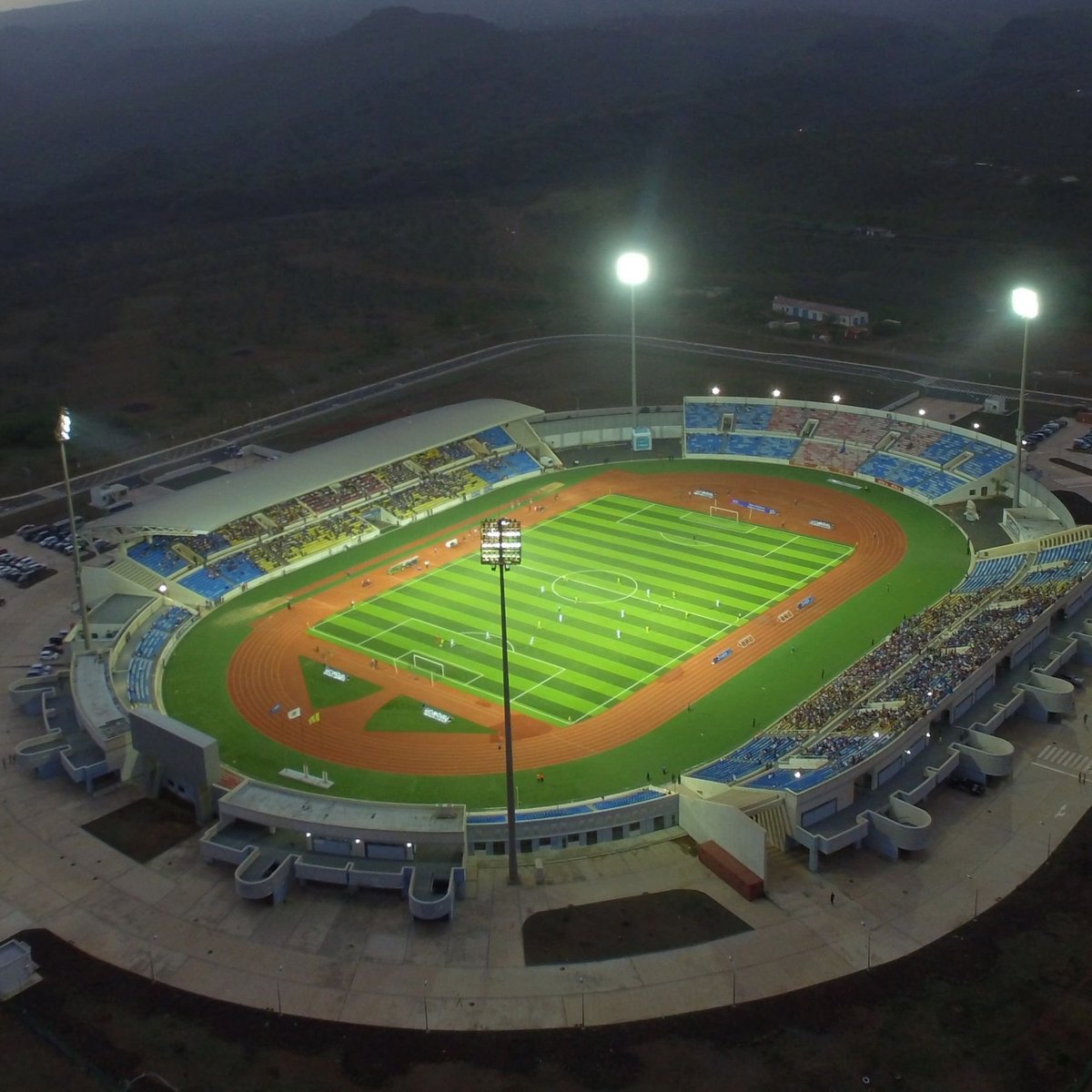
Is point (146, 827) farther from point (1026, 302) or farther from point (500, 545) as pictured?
point (1026, 302)

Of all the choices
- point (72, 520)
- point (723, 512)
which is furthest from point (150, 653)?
point (723, 512)

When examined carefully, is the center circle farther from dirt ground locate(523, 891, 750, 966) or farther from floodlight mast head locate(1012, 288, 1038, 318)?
floodlight mast head locate(1012, 288, 1038, 318)

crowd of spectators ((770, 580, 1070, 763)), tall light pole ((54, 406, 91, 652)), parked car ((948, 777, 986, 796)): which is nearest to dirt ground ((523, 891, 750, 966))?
crowd of spectators ((770, 580, 1070, 763))

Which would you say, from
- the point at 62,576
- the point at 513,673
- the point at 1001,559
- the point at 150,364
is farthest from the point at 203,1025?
the point at 150,364

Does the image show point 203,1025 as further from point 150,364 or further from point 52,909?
point 150,364

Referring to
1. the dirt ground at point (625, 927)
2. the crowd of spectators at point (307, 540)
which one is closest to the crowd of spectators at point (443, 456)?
the crowd of spectators at point (307, 540)

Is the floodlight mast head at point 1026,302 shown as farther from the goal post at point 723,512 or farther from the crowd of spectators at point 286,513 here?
the crowd of spectators at point 286,513
